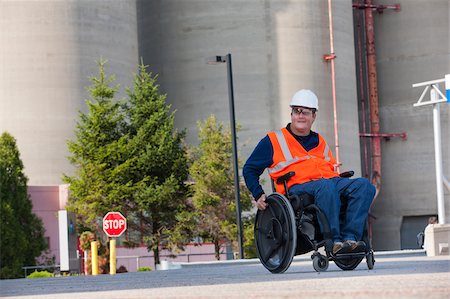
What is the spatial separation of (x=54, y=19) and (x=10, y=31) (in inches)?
73.2

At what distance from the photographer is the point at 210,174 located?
143ft

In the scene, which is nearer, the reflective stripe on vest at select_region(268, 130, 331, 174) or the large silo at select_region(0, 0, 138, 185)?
the reflective stripe on vest at select_region(268, 130, 331, 174)

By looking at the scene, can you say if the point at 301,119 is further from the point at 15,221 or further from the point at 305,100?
the point at 15,221

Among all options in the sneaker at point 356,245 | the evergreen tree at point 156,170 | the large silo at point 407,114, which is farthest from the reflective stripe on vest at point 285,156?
the large silo at point 407,114

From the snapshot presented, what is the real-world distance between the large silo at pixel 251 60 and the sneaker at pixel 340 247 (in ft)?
141

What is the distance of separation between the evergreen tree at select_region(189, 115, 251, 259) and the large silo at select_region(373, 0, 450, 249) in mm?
17069

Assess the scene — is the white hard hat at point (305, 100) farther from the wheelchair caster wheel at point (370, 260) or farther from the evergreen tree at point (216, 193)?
the evergreen tree at point (216, 193)

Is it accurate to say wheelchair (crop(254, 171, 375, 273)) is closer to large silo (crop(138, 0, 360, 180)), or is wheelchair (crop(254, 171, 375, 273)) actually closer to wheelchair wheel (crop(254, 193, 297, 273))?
wheelchair wheel (crop(254, 193, 297, 273))

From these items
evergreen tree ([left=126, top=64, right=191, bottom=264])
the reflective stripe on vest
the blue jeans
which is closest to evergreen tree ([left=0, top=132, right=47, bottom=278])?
evergreen tree ([left=126, top=64, right=191, bottom=264])

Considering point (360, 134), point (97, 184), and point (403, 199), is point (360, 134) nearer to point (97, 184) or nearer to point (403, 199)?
point (403, 199)

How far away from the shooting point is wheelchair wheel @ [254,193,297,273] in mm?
9672

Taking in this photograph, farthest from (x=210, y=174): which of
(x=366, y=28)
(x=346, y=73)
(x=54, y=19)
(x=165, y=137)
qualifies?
(x=366, y=28)

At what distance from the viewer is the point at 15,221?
4025cm

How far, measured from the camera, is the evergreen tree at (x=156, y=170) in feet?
136
